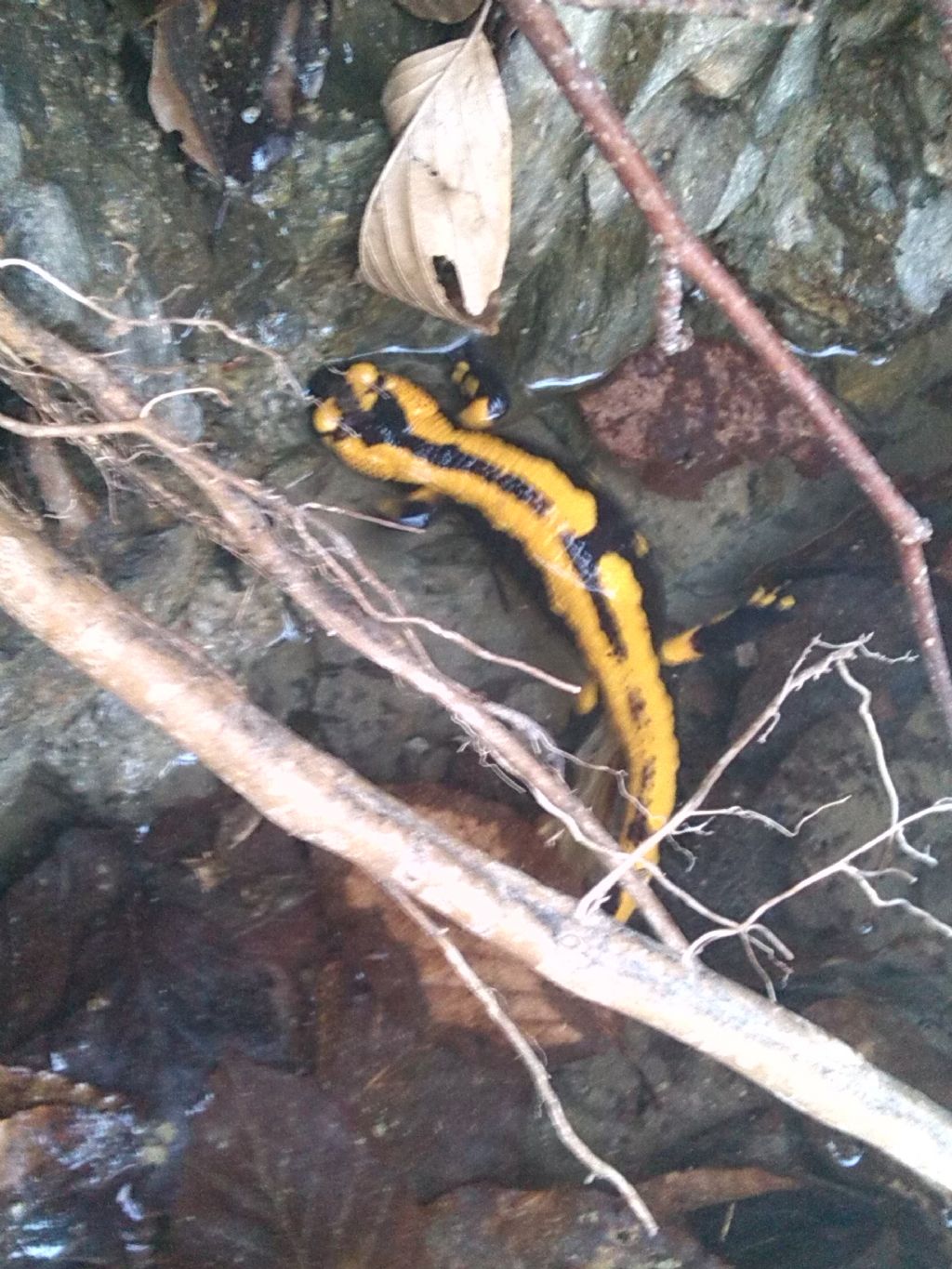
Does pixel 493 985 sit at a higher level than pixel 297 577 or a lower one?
lower

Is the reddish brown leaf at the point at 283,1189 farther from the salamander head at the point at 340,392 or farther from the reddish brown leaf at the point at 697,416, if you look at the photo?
the reddish brown leaf at the point at 697,416

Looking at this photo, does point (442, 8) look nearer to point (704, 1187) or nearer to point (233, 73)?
point (233, 73)

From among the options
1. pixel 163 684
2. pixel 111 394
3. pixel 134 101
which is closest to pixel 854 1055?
pixel 163 684

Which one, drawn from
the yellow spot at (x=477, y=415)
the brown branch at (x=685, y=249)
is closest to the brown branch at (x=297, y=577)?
the brown branch at (x=685, y=249)

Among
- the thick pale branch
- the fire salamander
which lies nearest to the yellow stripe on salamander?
the fire salamander

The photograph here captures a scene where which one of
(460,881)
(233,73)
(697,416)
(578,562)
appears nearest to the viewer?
(460,881)

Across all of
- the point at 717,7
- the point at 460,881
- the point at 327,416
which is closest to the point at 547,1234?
the point at 460,881

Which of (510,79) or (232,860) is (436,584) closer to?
(232,860)

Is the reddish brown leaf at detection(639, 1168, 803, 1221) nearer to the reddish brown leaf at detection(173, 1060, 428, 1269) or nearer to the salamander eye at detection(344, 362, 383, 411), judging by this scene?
the reddish brown leaf at detection(173, 1060, 428, 1269)
